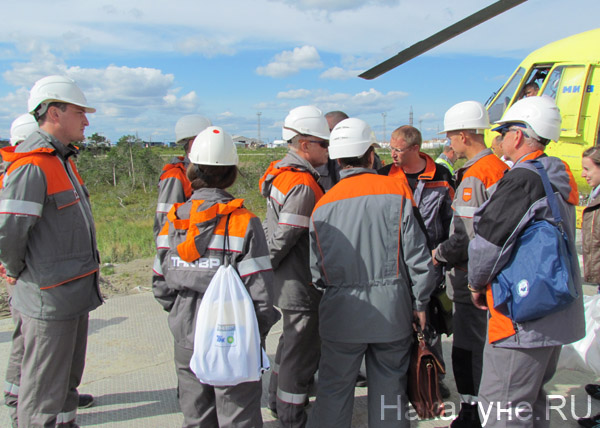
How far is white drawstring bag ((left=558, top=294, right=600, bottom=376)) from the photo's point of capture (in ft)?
11.1

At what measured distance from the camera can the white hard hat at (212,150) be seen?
2322 mm

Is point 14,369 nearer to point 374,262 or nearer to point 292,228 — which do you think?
point 292,228

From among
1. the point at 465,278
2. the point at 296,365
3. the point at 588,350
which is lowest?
the point at 588,350

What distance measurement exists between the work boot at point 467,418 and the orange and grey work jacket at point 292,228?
1.24 meters

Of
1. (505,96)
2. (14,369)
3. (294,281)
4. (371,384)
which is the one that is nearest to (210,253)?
(294,281)

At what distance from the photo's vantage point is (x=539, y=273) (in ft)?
6.75

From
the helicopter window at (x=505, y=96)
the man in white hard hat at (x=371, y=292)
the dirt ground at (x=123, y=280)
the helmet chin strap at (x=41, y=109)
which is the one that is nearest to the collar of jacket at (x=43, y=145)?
the helmet chin strap at (x=41, y=109)

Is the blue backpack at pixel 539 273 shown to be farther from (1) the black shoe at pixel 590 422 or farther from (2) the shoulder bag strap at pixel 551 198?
(1) the black shoe at pixel 590 422

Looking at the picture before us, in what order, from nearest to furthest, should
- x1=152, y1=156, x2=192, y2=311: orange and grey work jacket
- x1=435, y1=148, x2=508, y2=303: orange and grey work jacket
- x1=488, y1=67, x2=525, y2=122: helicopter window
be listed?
1. x1=435, y1=148, x2=508, y2=303: orange and grey work jacket
2. x1=152, y1=156, x2=192, y2=311: orange and grey work jacket
3. x1=488, y1=67, x2=525, y2=122: helicopter window

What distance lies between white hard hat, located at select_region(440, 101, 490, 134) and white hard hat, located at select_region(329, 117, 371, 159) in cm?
98

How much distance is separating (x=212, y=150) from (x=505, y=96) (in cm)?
807

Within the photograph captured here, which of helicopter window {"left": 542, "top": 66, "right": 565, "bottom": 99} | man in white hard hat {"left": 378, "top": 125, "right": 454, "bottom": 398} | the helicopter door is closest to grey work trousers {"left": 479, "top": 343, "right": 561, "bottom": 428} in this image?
man in white hard hat {"left": 378, "top": 125, "right": 454, "bottom": 398}

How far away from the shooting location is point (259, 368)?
2.16 meters

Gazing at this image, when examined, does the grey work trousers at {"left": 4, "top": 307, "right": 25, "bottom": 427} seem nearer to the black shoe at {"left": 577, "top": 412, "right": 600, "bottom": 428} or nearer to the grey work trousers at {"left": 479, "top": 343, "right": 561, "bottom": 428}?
the grey work trousers at {"left": 479, "top": 343, "right": 561, "bottom": 428}
